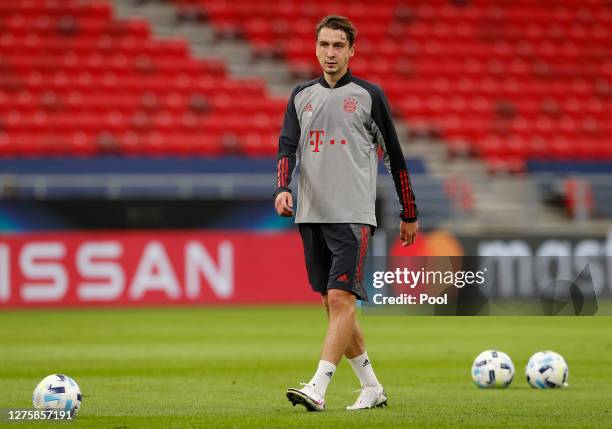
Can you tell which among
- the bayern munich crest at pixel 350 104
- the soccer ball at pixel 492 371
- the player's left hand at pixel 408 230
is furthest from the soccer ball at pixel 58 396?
the soccer ball at pixel 492 371

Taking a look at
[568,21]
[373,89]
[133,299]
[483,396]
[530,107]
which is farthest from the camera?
[568,21]

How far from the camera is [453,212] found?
2177 cm

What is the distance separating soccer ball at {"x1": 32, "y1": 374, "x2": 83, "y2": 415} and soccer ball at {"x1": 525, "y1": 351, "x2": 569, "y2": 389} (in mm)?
3550

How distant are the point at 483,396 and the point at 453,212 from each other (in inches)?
526

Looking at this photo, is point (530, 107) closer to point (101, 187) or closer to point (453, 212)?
point (453, 212)

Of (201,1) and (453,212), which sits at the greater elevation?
(201,1)

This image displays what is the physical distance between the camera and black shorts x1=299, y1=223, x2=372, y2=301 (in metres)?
7.30

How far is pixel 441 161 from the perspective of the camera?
25375mm

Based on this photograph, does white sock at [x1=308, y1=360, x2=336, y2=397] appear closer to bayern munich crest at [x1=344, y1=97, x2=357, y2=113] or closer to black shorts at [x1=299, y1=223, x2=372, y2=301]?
black shorts at [x1=299, y1=223, x2=372, y2=301]

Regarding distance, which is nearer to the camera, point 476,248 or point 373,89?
point 373,89

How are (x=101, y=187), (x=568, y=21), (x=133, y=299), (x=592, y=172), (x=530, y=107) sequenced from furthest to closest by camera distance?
(x=568, y=21) → (x=530, y=107) → (x=592, y=172) → (x=101, y=187) → (x=133, y=299)

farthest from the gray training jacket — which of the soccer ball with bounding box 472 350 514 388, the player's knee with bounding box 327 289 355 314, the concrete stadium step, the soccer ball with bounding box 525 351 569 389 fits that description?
the concrete stadium step

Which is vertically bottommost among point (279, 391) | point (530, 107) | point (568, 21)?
point (279, 391)

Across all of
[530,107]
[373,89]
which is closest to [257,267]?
[530,107]
